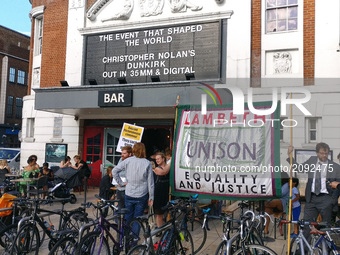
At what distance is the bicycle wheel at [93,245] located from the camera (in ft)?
14.5

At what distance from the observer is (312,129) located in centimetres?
476

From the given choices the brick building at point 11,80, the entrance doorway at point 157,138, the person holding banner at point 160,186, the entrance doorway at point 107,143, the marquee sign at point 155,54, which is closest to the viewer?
the person holding banner at point 160,186

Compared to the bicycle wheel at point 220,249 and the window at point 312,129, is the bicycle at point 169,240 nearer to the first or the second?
the bicycle wheel at point 220,249

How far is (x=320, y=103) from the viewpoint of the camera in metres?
4.88

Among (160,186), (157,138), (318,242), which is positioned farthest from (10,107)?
(318,242)

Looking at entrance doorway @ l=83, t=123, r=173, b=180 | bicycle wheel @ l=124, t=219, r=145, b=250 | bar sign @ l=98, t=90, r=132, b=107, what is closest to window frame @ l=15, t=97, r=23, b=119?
entrance doorway @ l=83, t=123, r=173, b=180

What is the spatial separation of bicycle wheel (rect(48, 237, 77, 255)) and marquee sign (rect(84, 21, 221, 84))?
861cm

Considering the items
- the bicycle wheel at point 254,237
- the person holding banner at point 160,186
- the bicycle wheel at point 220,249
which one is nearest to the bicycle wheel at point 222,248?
the bicycle wheel at point 220,249

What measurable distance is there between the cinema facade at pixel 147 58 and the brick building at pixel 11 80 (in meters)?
22.9

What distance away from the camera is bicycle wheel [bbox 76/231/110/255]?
14.5 feet

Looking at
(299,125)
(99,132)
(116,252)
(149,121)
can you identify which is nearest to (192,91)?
(299,125)

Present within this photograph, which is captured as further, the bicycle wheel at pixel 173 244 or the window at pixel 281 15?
the window at pixel 281 15

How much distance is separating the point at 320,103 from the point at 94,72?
1149cm

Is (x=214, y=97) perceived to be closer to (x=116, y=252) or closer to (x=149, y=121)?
(x=116, y=252)
